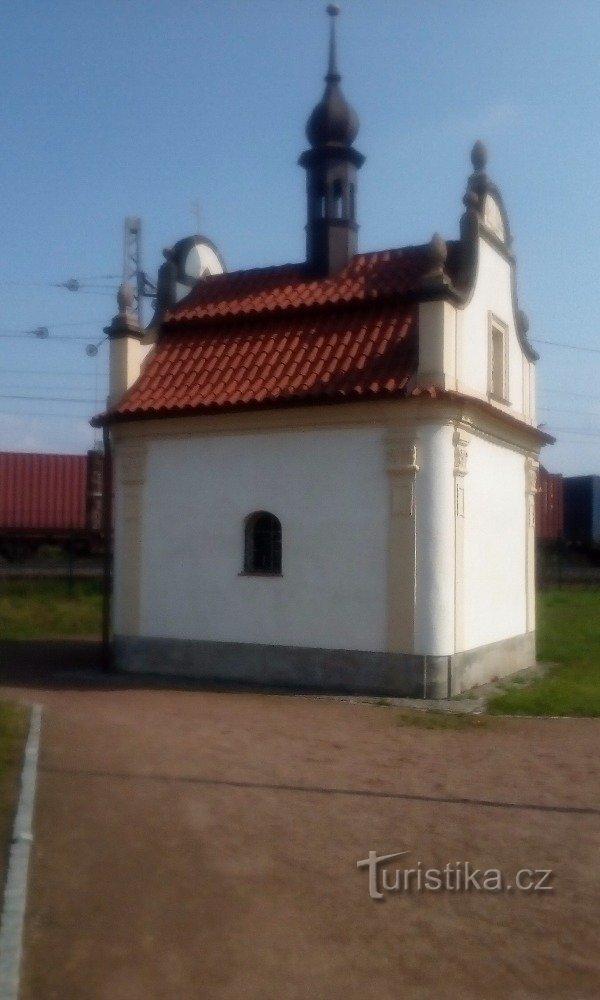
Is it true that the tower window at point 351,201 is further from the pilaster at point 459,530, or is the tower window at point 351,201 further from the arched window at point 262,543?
the arched window at point 262,543

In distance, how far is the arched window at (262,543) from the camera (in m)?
14.3

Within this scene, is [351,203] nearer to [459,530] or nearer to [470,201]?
[470,201]

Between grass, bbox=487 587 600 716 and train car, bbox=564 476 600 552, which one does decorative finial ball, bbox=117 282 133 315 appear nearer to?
grass, bbox=487 587 600 716

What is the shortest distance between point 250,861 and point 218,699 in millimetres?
6688

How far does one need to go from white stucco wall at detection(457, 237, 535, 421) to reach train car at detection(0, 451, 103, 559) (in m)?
17.1

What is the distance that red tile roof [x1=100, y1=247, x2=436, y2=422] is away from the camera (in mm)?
13734

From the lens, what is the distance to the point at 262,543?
14430 millimetres

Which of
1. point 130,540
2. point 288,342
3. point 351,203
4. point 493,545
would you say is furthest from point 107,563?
point 351,203

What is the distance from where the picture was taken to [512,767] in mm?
9148

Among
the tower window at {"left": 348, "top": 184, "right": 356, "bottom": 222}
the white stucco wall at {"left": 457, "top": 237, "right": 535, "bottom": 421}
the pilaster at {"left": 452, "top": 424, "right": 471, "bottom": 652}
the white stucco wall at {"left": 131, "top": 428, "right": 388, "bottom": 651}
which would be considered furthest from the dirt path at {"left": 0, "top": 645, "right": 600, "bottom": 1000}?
the tower window at {"left": 348, "top": 184, "right": 356, "bottom": 222}

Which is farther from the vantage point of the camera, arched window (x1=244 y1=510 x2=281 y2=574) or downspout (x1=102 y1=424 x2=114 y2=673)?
downspout (x1=102 y1=424 x2=114 y2=673)

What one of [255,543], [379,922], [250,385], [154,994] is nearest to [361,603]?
[255,543]

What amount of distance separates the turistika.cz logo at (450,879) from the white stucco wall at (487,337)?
334 inches

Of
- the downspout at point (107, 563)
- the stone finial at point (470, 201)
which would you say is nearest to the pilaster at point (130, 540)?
the downspout at point (107, 563)
